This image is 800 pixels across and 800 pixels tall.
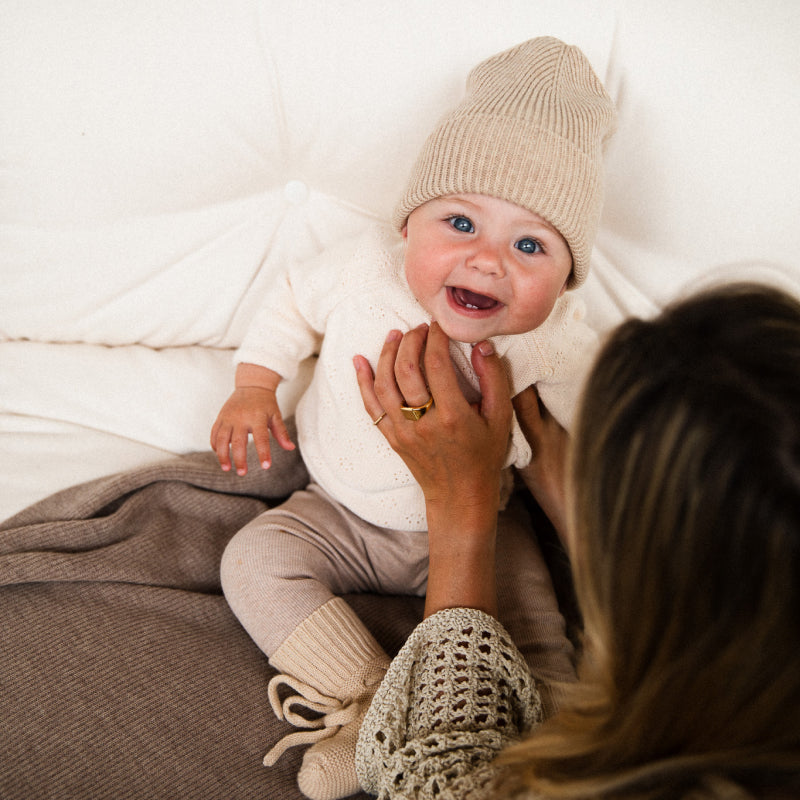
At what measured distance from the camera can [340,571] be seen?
93 centimetres

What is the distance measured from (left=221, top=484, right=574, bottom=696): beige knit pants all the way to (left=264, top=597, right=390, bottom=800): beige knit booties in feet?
0.07

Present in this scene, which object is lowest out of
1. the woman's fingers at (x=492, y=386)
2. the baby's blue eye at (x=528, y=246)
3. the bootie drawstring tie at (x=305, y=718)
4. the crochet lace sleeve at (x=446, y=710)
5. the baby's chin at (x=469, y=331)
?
the bootie drawstring tie at (x=305, y=718)

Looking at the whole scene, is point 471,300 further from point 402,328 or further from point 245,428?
point 245,428

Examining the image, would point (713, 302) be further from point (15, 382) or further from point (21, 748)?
point (15, 382)

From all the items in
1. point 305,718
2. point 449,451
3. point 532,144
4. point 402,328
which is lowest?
point 305,718

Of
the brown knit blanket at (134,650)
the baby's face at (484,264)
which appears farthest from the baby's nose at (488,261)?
the brown knit blanket at (134,650)

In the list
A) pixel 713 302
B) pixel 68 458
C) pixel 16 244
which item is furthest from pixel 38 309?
pixel 713 302

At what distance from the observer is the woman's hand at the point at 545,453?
0.95 m

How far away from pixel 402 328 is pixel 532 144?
29cm

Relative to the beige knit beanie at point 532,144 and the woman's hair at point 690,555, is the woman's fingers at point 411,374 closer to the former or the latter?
the beige knit beanie at point 532,144

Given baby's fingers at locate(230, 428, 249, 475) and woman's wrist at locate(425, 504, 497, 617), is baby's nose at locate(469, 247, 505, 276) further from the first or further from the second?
baby's fingers at locate(230, 428, 249, 475)

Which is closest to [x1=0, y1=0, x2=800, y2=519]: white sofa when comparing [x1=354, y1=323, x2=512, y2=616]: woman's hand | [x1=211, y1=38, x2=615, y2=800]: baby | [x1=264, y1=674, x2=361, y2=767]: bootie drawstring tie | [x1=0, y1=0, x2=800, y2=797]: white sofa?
[x1=0, y1=0, x2=800, y2=797]: white sofa

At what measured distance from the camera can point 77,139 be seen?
0.92 metres

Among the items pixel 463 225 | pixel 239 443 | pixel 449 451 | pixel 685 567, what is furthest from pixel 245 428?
pixel 685 567
